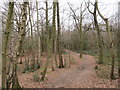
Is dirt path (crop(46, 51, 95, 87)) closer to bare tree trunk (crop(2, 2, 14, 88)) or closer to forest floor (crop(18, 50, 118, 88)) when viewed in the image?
forest floor (crop(18, 50, 118, 88))

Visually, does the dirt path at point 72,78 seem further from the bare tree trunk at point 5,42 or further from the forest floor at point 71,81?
the bare tree trunk at point 5,42

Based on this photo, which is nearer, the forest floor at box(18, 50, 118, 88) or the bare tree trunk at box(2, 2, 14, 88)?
the bare tree trunk at box(2, 2, 14, 88)

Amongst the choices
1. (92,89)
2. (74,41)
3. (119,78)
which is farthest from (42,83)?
(74,41)

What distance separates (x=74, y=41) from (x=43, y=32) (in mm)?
10974

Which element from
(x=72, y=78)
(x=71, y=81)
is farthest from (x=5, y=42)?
(x=72, y=78)

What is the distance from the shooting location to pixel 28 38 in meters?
15.7

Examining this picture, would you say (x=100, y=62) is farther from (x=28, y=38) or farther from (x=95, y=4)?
(x=28, y=38)

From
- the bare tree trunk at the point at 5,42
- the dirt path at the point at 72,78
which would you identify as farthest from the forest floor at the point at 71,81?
the bare tree trunk at the point at 5,42

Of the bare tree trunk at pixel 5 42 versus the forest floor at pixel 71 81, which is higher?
the bare tree trunk at pixel 5 42

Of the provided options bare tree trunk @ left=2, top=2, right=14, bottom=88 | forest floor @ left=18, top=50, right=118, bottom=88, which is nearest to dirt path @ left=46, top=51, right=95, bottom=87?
forest floor @ left=18, top=50, right=118, bottom=88

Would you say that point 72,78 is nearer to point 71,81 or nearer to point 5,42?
point 71,81

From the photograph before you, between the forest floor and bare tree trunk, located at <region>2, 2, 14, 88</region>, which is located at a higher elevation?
bare tree trunk, located at <region>2, 2, 14, 88</region>

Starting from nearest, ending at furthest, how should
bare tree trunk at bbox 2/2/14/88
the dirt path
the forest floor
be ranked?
bare tree trunk at bbox 2/2/14/88 → the forest floor → the dirt path

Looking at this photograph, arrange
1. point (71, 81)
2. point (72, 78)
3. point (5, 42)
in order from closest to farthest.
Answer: point (5, 42)
point (71, 81)
point (72, 78)
